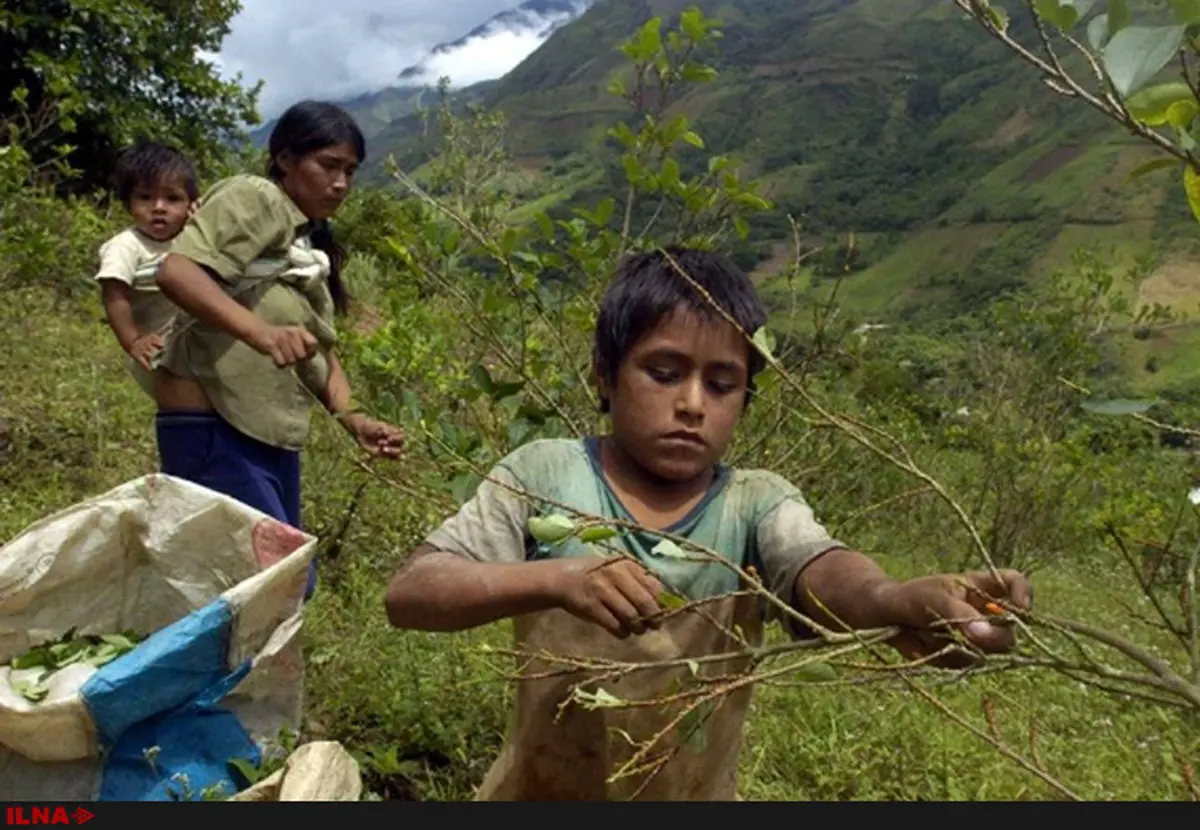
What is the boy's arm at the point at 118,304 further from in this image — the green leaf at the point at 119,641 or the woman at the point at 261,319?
the green leaf at the point at 119,641

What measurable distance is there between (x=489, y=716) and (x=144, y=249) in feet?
5.19

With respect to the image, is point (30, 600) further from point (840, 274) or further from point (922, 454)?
point (922, 454)

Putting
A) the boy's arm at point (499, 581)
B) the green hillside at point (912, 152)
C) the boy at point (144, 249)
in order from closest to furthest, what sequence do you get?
the boy's arm at point (499, 581) → the boy at point (144, 249) → the green hillside at point (912, 152)

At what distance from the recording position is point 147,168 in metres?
3.06

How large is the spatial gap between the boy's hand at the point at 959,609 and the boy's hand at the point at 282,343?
156cm

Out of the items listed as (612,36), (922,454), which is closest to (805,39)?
(612,36)

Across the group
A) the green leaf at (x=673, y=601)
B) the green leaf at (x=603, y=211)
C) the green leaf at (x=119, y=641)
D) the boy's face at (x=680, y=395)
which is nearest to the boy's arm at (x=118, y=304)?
the green leaf at (x=119, y=641)

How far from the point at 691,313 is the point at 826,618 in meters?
0.45

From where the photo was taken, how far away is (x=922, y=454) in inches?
234

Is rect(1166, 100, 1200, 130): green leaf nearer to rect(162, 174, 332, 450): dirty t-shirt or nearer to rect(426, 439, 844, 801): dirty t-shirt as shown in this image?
rect(426, 439, 844, 801): dirty t-shirt

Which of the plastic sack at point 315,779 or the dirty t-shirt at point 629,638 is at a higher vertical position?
the dirty t-shirt at point 629,638

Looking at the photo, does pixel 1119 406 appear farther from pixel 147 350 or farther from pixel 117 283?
pixel 117 283

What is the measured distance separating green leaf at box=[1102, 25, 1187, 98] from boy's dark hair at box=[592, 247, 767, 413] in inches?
29.1

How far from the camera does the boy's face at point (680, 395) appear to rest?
4.77 feet
